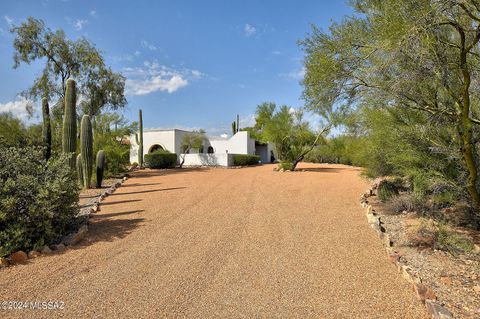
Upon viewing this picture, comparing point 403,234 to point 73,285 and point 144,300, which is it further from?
point 73,285

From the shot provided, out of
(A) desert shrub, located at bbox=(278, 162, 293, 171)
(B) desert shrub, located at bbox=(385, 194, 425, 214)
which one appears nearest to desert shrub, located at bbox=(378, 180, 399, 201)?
(B) desert shrub, located at bbox=(385, 194, 425, 214)

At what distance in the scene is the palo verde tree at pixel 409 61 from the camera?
3.98m

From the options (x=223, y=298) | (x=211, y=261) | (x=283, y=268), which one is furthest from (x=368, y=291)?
(x=211, y=261)

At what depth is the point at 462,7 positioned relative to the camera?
3.68 metres

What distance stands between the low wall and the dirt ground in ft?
64.6

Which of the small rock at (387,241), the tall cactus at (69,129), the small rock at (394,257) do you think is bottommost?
the small rock at (394,257)

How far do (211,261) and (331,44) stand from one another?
4196 mm

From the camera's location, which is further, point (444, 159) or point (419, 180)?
point (419, 180)

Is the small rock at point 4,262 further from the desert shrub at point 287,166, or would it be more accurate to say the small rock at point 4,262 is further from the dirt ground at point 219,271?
the desert shrub at point 287,166

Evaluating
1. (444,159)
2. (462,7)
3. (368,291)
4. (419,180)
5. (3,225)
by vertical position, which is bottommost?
(368,291)

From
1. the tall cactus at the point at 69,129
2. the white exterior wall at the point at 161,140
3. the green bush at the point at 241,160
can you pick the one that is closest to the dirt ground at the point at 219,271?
the tall cactus at the point at 69,129

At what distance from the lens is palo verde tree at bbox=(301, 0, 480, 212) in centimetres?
398

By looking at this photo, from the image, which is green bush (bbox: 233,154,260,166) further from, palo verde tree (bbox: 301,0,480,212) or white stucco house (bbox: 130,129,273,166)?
palo verde tree (bbox: 301,0,480,212)

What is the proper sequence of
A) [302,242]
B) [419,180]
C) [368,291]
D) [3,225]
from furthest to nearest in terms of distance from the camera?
1. [419,180]
2. [302,242]
3. [3,225]
4. [368,291]
